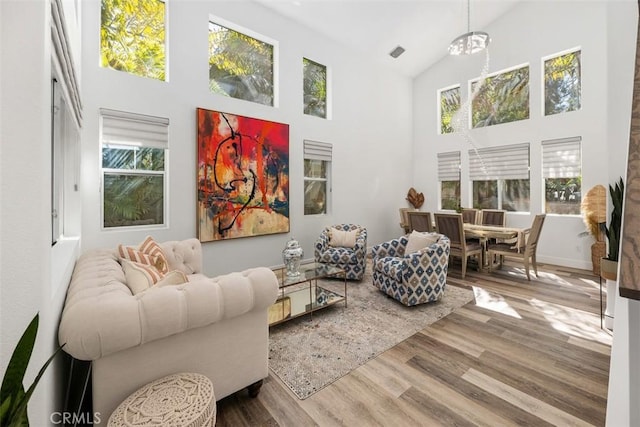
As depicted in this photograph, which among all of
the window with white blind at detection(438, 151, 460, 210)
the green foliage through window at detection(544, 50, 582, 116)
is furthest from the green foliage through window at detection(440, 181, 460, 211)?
the green foliage through window at detection(544, 50, 582, 116)

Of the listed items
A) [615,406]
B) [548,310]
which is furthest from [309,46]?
[615,406]

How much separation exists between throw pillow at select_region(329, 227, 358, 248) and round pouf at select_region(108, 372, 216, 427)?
318 cm

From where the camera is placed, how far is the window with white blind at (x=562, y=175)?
186 inches

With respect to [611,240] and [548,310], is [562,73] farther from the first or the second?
[548,310]

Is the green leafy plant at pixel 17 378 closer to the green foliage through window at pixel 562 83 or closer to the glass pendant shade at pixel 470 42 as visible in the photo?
the glass pendant shade at pixel 470 42

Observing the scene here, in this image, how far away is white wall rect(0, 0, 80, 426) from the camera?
34.6 inches

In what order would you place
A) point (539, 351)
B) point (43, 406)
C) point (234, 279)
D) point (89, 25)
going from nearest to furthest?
point (43, 406), point (234, 279), point (539, 351), point (89, 25)

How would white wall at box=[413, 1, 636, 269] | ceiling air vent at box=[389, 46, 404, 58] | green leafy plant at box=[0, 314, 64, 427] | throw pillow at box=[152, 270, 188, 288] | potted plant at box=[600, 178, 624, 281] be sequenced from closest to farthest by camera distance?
1. green leafy plant at box=[0, 314, 64, 427]
2. throw pillow at box=[152, 270, 188, 288]
3. potted plant at box=[600, 178, 624, 281]
4. white wall at box=[413, 1, 636, 269]
5. ceiling air vent at box=[389, 46, 404, 58]

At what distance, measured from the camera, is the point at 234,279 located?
5.29 ft

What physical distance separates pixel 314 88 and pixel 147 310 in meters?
4.91

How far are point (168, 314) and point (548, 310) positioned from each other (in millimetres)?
3718

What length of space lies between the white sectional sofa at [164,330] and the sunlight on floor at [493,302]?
2.69 meters

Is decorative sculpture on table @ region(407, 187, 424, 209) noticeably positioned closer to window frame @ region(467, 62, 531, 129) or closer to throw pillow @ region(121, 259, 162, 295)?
window frame @ region(467, 62, 531, 129)

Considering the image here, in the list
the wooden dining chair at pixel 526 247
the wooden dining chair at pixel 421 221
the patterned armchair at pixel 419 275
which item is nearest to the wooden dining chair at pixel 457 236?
the wooden dining chair at pixel 421 221
